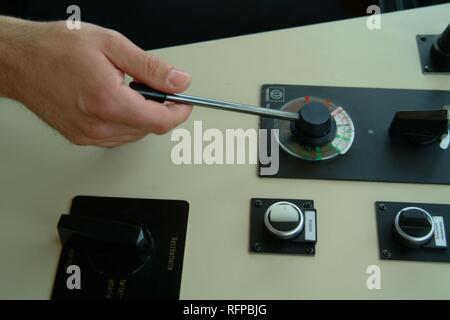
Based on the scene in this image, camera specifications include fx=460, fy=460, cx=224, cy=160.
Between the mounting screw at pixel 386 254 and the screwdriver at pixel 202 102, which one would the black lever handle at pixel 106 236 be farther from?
the mounting screw at pixel 386 254

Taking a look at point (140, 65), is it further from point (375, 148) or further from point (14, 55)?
point (375, 148)

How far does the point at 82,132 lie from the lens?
67cm

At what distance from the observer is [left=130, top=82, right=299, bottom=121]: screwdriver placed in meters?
0.66

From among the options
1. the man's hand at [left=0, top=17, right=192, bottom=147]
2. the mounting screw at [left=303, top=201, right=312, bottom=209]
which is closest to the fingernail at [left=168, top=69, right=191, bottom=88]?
the man's hand at [left=0, top=17, right=192, bottom=147]

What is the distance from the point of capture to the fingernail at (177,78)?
0.65m

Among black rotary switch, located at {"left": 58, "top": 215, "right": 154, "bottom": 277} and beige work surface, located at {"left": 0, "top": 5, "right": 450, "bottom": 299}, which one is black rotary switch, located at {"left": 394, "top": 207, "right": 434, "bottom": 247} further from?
black rotary switch, located at {"left": 58, "top": 215, "right": 154, "bottom": 277}

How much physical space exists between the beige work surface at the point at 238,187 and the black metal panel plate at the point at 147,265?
2 cm

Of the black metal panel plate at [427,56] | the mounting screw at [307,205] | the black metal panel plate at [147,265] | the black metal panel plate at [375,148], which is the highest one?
the black metal panel plate at [427,56]

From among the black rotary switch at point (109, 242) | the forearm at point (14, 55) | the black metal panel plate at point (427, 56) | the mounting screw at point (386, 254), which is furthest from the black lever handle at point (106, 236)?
the black metal panel plate at point (427, 56)

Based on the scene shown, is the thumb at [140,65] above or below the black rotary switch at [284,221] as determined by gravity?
above

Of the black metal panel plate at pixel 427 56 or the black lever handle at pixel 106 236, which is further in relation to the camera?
the black metal panel plate at pixel 427 56

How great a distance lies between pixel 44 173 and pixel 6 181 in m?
0.06

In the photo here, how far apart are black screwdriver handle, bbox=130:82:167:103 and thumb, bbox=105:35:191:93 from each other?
0.01m

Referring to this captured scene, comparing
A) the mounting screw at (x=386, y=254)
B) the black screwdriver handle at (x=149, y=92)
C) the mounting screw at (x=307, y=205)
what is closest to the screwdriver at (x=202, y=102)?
the black screwdriver handle at (x=149, y=92)
